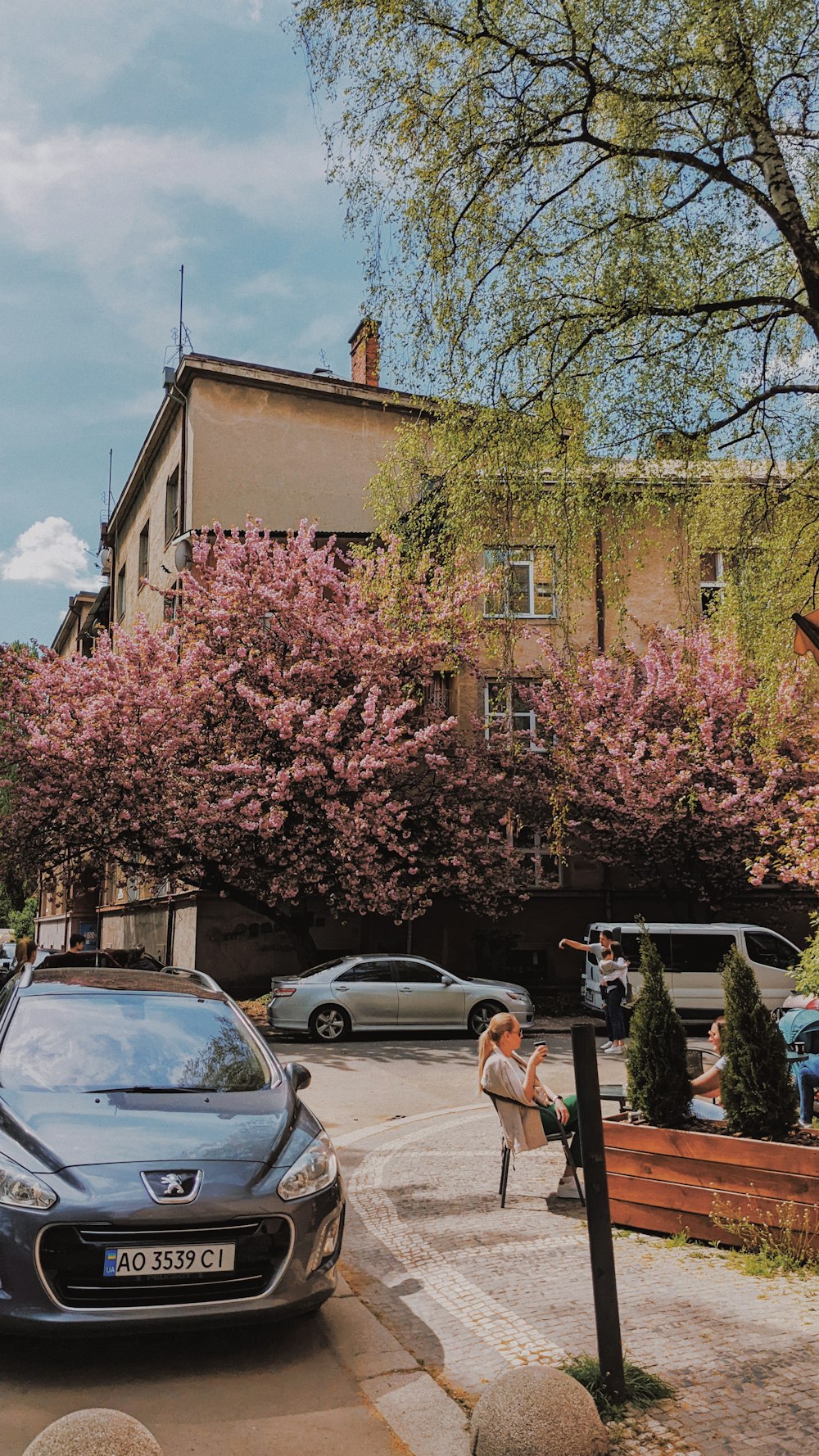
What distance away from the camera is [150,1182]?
462cm

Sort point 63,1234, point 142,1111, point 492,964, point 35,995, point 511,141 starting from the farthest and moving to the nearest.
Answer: point 492,964 → point 511,141 → point 35,995 → point 142,1111 → point 63,1234

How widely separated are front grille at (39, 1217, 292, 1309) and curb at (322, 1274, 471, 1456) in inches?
21.0

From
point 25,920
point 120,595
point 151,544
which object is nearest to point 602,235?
point 151,544

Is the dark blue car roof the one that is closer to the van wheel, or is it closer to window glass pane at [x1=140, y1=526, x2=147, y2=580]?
the van wheel

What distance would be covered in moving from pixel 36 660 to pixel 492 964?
12.2 meters

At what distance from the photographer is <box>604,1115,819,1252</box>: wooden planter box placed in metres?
5.77

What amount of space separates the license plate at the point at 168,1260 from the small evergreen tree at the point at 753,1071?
3.00m

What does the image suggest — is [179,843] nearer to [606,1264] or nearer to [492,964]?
[492,964]

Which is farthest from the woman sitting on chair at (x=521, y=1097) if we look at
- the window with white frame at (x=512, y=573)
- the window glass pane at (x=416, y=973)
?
the window glass pane at (x=416, y=973)

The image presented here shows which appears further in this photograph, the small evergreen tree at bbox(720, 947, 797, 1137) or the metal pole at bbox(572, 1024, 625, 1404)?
the small evergreen tree at bbox(720, 947, 797, 1137)

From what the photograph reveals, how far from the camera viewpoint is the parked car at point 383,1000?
61.5 feet

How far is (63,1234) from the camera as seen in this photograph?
445 cm

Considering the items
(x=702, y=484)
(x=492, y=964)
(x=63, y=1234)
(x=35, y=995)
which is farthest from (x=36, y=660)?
(x=63, y=1234)

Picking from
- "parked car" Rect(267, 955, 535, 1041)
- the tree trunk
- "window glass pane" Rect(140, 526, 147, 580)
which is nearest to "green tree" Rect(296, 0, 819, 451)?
the tree trunk
